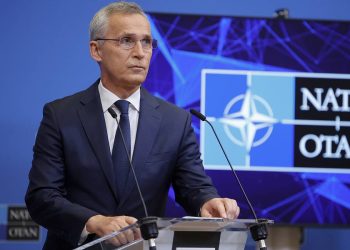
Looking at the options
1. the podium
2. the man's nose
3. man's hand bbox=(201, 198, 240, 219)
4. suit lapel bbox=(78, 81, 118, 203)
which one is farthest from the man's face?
the podium

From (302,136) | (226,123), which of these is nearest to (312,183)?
(302,136)

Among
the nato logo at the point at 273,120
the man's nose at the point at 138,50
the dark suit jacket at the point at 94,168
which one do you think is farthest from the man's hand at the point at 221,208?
the nato logo at the point at 273,120

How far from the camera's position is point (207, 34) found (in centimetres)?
460

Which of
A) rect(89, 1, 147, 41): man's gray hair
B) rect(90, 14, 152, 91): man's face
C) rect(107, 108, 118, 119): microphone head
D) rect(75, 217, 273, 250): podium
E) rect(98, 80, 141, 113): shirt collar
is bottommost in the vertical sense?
rect(75, 217, 273, 250): podium

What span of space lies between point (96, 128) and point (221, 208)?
51cm

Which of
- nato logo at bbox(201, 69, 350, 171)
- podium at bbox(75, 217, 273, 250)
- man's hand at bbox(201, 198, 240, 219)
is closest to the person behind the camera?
podium at bbox(75, 217, 273, 250)

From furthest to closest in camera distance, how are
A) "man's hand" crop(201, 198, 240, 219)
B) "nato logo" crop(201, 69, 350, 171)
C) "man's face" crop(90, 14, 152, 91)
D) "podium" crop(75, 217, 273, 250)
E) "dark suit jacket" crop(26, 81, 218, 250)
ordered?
1. "nato logo" crop(201, 69, 350, 171)
2. "man's face" crop(90, 14, 152, 91)
3. "dark suit jacket" crop(26, 81, 218, 250)
4. "man's hand" crop(201, 198, 240, 219)
5. "podium" crop(75, 217, 273, 250)

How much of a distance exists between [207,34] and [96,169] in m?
1.91

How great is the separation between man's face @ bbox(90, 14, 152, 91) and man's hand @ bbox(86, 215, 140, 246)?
0.55 meters

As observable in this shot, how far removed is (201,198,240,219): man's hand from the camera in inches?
104

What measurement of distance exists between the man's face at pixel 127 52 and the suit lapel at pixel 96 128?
103 millimetres

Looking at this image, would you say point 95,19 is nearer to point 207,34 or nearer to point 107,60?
point 107,60

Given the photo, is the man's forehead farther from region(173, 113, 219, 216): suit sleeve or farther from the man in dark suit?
region(173, 113, 219, 216): suit sleeve

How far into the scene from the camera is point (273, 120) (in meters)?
4.59
